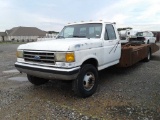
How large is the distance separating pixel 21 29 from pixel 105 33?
99.1 meters

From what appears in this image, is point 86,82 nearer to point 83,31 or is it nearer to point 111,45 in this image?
point 111,45

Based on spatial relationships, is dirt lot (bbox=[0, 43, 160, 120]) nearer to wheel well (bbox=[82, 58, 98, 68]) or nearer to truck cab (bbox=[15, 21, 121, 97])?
truck cab (bbox=[15, 21, 121, 97])

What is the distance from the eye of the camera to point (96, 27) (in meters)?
6.60

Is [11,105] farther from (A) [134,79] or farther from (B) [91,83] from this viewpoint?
(A) [134,79]

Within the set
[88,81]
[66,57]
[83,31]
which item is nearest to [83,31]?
[83,31]

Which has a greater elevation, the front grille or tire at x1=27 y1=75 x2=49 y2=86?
the front grille

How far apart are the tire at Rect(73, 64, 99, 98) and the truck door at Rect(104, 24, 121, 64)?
856mm

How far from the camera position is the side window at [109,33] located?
662 cm

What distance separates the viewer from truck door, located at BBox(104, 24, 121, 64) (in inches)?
253

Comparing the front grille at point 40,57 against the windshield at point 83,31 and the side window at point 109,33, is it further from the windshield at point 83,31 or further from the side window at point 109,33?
the side window at point 109,33

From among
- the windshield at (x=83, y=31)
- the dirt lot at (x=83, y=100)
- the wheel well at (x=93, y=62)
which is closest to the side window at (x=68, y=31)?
the windshield at (x=83, y=31)

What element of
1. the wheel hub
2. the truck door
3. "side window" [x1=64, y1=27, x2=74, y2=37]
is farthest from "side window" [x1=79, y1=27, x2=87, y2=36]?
the wheel hub

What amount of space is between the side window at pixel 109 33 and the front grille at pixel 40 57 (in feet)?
6.85

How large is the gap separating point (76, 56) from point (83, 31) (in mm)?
1842
